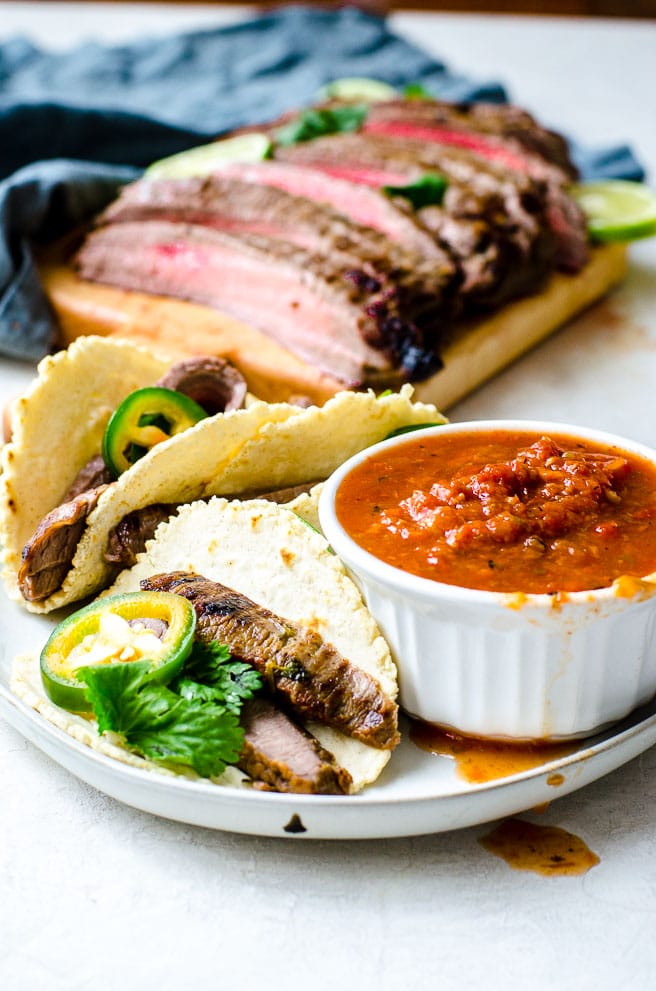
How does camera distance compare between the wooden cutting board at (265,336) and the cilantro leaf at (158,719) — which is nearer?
the cilantro leaf at (158,719)

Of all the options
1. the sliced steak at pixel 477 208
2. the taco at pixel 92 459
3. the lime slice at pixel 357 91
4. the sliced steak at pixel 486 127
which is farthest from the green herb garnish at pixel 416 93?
the taco at pixel 92 459

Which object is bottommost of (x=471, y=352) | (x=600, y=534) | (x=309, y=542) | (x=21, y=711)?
(x=471, y=352)

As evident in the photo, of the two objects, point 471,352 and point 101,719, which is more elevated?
point 101,719

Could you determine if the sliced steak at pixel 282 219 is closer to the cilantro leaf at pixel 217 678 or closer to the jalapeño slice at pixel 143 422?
the jalapeño slice at pixel 143 422

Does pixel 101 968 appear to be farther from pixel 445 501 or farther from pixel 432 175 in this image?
pixel 432 175

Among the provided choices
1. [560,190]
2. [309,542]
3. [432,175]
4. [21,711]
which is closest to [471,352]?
[432,175]

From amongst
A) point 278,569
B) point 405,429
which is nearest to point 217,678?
point 278,569
